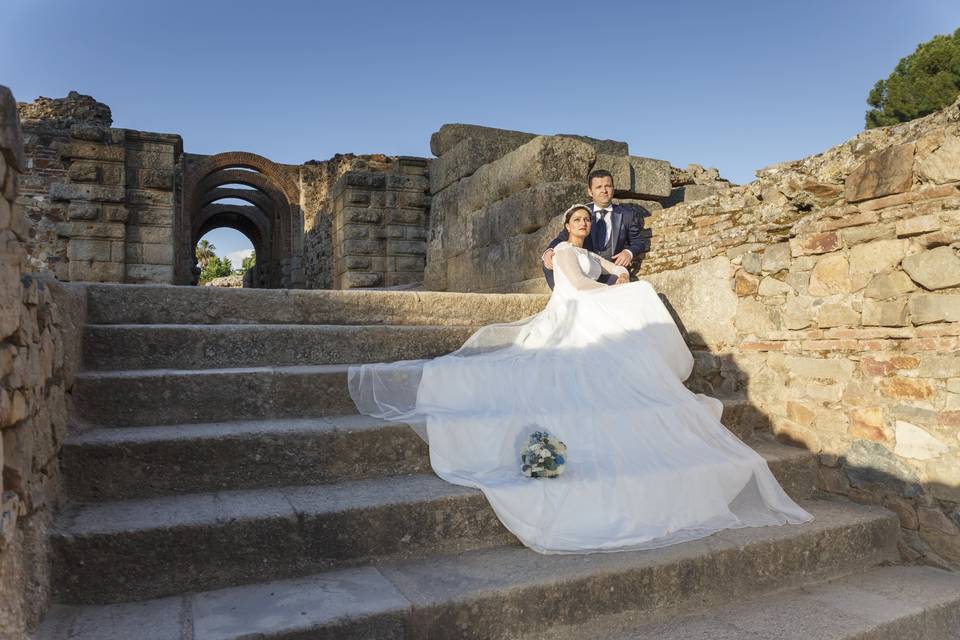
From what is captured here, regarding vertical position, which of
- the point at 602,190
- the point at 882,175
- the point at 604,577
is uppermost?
the point at 602,190

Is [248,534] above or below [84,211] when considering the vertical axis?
below

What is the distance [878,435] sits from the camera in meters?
3.36

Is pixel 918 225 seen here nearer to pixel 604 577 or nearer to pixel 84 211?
pixel 604 577

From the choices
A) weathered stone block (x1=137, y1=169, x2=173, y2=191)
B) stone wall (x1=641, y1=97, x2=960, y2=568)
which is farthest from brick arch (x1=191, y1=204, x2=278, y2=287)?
stone wall (x1=641, y1=97, x2=960, y2=568)

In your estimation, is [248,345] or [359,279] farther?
[359,279]

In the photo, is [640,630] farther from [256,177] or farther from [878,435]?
[256,177]

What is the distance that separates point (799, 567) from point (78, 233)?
10805 mm

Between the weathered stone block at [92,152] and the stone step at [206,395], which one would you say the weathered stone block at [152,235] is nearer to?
the weathered stone block at [92,152]

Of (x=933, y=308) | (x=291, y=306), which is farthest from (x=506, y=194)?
(x=933, y=308)

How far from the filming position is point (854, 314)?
136 inches

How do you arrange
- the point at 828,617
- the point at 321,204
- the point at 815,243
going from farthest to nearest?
the point at 321,204, the point at 815,243, the point at 828,617

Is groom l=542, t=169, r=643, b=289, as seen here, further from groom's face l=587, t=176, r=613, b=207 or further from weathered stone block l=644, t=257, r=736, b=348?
weathered stone block l=644, t=257, r=736, b=348

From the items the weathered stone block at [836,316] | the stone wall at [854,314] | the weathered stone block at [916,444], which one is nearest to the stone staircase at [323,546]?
the stone wall at [854,314]

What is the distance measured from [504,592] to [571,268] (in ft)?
8.42
